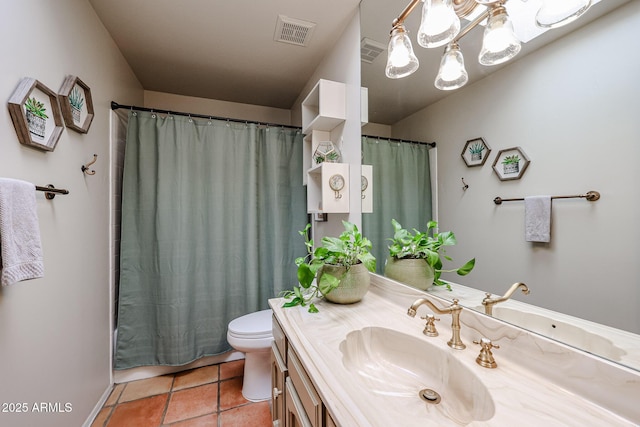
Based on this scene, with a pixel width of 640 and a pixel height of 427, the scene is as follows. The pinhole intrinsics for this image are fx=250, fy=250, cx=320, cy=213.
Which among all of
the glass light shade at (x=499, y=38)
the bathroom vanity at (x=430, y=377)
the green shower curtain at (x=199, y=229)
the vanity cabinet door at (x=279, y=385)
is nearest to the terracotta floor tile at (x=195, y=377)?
the green shower curtain at (x=199, y=229)

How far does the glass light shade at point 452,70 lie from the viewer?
944 mm

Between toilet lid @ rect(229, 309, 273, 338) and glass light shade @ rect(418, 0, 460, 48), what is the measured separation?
1781 mm

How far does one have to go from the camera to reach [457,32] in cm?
93

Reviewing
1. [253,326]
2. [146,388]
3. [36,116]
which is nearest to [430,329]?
[253,326]

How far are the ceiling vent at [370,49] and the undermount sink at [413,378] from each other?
1380mm

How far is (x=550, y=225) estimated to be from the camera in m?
0.69

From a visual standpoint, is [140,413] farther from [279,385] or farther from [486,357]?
[486,357]

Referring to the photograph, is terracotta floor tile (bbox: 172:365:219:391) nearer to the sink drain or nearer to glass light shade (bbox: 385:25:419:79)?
the sink drain

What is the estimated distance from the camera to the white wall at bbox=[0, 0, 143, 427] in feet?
3.06

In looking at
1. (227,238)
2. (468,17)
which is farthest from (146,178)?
(468,17)

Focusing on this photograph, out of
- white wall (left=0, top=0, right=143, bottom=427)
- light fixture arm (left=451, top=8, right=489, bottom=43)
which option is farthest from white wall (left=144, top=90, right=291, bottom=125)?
light fixture arm (left=451, top=8, right=489, bottom=43)

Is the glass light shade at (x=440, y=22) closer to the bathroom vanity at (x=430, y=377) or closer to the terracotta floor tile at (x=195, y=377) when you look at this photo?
the bathroom vanity at (x=430, y=377)

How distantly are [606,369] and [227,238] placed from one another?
2.00 m

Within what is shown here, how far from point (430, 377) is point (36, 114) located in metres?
1.79
